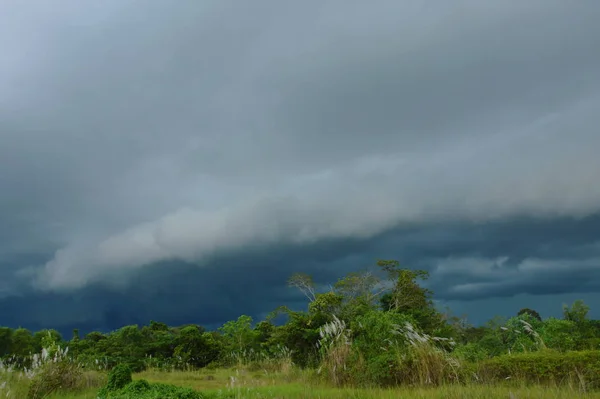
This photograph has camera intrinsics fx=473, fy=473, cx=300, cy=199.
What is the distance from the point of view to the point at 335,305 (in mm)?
25328

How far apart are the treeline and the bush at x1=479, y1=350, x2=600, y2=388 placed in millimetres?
1109

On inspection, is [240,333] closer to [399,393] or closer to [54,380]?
[54,380]

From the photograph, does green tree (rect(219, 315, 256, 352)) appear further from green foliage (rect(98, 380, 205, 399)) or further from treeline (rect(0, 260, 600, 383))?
green foliage (rect(98, 380, 205, 399))

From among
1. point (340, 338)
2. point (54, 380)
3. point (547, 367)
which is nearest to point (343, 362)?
point (340, 338)

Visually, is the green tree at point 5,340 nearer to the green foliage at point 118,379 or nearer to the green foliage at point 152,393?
the green foliage at point 118,379

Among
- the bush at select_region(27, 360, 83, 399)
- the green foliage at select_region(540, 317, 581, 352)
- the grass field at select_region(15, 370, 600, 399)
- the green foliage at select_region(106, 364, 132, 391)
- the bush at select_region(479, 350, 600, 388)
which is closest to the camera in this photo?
the grass field at select_region(15, 370, 600, 399)

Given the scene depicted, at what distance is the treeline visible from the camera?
13906mm

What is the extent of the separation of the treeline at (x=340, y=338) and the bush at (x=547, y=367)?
111 cm

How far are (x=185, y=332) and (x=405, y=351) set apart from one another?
17.0 metres

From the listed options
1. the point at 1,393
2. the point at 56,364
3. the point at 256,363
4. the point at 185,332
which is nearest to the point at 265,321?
the point at 185,332

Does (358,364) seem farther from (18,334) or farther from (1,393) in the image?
(18,334)

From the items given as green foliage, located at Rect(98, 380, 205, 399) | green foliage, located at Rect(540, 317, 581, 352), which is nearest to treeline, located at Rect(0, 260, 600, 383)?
green foliage, located at Rect(540, 317, 581, 352)

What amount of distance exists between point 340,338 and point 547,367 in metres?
5.92

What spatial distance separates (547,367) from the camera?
11.7 meters
